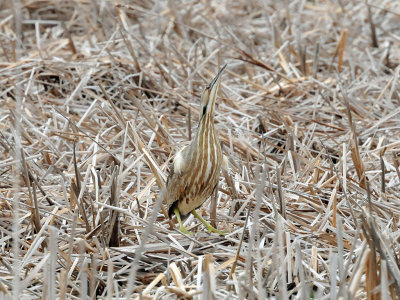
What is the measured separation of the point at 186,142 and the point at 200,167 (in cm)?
55

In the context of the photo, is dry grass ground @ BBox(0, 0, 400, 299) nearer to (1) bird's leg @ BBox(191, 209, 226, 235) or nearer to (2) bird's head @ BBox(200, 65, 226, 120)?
(1) bird's leg @ BBox(191, 209, 226, 235)

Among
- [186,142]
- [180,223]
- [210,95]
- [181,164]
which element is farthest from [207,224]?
[186,142]

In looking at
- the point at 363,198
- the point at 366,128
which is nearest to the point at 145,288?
the point at 363,198

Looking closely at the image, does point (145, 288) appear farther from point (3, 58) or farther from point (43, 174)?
point (3, 58)

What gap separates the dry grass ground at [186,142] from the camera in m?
1.92

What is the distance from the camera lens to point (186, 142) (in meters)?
2.79

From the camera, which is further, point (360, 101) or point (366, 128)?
point (360, 101)

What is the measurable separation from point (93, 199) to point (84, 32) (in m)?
2.23

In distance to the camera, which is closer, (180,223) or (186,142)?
(180,223)

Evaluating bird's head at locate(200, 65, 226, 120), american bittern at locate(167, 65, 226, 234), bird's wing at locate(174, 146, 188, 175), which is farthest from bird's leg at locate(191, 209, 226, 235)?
bird's head at locate(200, 65, 226, 120)

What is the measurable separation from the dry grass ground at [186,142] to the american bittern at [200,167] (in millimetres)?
90

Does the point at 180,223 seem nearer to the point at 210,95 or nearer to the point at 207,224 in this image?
the point at 207,224

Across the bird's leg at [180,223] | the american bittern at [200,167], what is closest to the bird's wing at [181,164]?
the american bittern at [200,167]

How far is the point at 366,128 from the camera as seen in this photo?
3.25 metres
